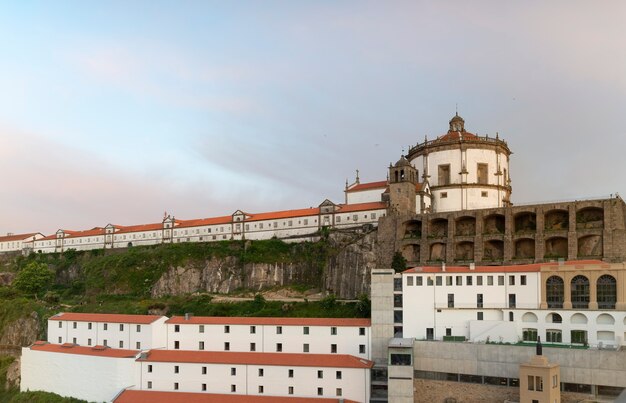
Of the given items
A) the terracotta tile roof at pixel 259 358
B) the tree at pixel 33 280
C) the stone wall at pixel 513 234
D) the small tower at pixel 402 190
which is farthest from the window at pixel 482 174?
the tree at pixel 33 280

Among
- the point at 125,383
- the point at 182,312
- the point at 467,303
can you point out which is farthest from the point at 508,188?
the point at 125,383

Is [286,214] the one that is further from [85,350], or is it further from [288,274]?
[85,350]

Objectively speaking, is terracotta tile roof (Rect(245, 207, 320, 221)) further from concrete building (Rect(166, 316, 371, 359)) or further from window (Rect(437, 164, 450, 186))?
concrete building (Rect(166, 316, 371, 359))

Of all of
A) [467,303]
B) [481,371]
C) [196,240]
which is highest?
[196,240]

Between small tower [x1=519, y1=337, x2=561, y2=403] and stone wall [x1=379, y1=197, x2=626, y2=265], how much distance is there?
18.0m

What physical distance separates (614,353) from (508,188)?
3254 centimetres

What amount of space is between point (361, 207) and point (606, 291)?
29432mm

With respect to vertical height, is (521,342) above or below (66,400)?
above

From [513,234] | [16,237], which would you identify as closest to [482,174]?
[513,234]

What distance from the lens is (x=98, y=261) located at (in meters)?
79.4

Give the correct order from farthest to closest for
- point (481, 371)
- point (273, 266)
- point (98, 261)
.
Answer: point (98, 261) < point (273, 266) < point (481, 371)

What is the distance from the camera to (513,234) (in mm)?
55281

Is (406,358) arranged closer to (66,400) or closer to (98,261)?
(66,400)

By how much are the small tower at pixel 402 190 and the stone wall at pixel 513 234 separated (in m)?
1.45
